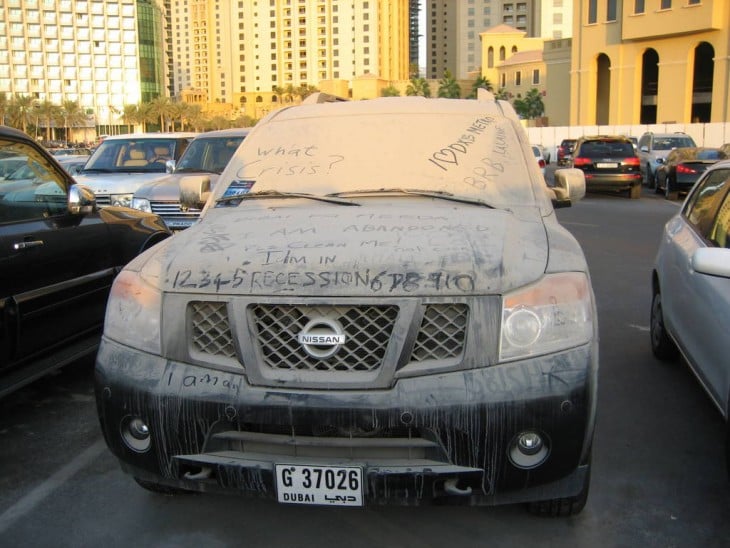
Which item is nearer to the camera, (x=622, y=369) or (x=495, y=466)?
(x=495, y=466)

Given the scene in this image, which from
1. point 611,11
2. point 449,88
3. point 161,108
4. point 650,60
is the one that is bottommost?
point 161,108

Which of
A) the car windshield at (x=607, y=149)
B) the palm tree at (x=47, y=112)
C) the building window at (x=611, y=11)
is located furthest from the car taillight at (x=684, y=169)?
the palm tree at (x=47, y=112)

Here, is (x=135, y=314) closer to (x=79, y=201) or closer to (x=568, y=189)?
(x=79, y=201)

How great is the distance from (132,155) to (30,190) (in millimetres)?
8296

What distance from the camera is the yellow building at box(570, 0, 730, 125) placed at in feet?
185

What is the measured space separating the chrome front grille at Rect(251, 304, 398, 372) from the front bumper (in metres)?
0.11

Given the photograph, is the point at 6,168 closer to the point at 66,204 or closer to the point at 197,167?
the point at 66,204

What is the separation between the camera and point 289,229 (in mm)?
3508

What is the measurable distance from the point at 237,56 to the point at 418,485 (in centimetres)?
18774

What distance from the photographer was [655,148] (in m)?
27.4

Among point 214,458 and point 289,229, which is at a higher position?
point 289,229

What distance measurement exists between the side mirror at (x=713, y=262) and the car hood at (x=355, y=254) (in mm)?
734

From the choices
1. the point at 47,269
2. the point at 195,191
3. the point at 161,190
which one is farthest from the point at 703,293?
the point at 161,190

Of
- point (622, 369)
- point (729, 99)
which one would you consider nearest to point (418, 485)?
point (622, 369)
